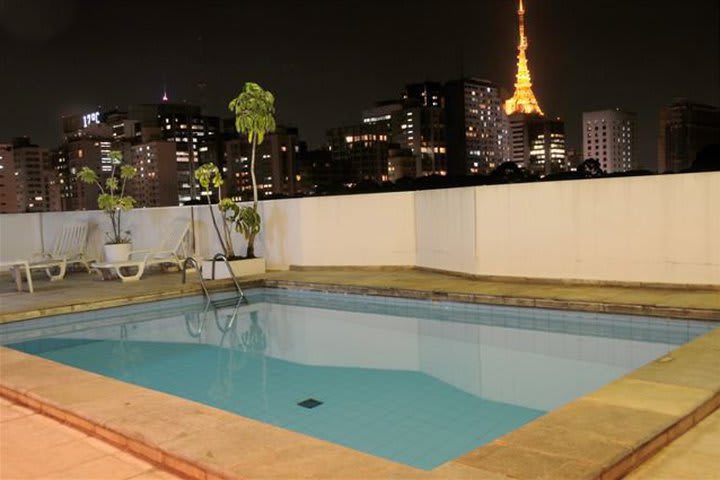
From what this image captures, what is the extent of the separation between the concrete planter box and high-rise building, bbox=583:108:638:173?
69.8m

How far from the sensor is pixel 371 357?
6.07m

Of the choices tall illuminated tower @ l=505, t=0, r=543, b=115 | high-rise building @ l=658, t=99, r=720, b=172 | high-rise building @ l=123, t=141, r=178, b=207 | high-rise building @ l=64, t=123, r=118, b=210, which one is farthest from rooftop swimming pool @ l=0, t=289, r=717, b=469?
tall illuminated tower @ l=505, t=0, r=543, b=115

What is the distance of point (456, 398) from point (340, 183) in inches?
2425

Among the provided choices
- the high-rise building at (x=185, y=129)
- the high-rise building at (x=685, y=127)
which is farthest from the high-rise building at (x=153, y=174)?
the high-rise building at (x=685, y=127)

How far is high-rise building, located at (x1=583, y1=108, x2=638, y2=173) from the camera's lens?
242 feet

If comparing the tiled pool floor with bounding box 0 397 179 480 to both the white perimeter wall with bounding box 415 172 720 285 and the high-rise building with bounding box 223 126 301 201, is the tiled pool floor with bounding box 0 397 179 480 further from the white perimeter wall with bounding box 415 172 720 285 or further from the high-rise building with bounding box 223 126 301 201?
the high-rise building with bounding box 223 126 301 201

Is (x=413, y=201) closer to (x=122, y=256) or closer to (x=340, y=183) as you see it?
(x=122, y=256)

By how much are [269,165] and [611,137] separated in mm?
42398

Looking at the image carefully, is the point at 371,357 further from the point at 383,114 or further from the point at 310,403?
the point at 383,114

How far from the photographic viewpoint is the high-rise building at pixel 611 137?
242 feet

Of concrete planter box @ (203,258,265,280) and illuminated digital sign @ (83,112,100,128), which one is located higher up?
illuminated digital sign @ (83,112,100,128)

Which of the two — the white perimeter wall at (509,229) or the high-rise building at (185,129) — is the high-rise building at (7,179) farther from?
the white perimeter wall at (509,229)

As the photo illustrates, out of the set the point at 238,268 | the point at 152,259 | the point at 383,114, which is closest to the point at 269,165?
the point at 383,114

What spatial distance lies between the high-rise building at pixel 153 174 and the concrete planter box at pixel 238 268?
34056mm
